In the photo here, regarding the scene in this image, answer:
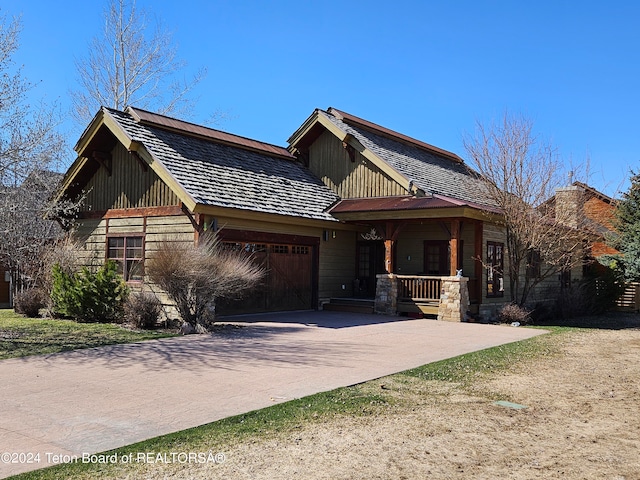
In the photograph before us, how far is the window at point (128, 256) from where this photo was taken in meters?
17.2

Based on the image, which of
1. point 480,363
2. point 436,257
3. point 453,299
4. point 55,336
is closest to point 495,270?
point 436,257

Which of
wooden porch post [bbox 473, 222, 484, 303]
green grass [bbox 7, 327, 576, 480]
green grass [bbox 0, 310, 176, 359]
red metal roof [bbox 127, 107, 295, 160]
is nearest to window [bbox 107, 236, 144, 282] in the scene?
green grass [bbox 0, 310, 176, 359]

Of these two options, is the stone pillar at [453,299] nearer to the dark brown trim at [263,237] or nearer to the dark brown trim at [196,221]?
the dark brown trim at [263,237]

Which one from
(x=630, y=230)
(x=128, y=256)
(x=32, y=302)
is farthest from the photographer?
(x=630, y=230)

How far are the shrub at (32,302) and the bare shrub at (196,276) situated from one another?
205 inches

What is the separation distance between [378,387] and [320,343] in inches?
160

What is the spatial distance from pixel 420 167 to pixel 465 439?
17322mm

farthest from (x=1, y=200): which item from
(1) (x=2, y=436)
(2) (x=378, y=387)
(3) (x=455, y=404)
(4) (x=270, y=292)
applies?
(3) (x=455, y=404)

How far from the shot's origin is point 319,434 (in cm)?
586

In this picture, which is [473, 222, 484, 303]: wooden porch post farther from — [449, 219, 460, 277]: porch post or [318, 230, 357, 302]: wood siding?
[318, 230, 357, 302]: wood siding

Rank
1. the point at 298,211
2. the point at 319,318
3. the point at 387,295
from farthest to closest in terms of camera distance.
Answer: the point at 387,295
the point at 298,211
the point at 319,318

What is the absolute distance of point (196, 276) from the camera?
1338 cm

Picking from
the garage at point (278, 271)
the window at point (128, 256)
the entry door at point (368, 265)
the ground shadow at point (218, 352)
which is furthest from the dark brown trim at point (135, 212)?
the entry door at point (368, 265)

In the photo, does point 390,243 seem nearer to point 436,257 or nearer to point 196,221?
point 436,257
